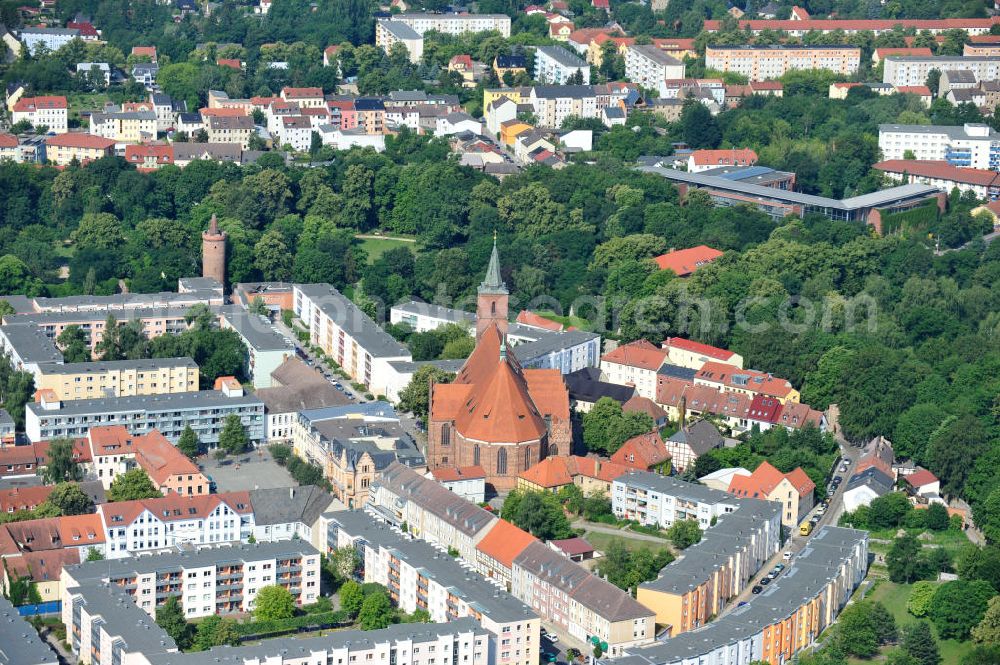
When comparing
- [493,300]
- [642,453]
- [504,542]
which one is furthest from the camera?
[493,300]

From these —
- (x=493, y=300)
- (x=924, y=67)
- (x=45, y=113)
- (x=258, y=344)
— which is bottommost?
(x=258, y=344)

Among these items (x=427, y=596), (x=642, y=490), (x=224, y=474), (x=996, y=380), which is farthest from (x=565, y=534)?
(x=996, y=380)

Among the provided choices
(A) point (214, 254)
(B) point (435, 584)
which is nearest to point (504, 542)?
(B) point (435, 584)

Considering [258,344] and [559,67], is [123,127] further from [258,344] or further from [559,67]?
[258,344]

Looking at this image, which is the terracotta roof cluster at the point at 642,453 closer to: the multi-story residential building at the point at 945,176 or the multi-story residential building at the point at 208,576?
the multi-story residential building at the point at 208,576

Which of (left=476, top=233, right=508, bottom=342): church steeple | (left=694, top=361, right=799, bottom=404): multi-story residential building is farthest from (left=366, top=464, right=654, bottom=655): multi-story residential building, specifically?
(left=694, top=361, right=799, bottom=404): multi-story residential building
